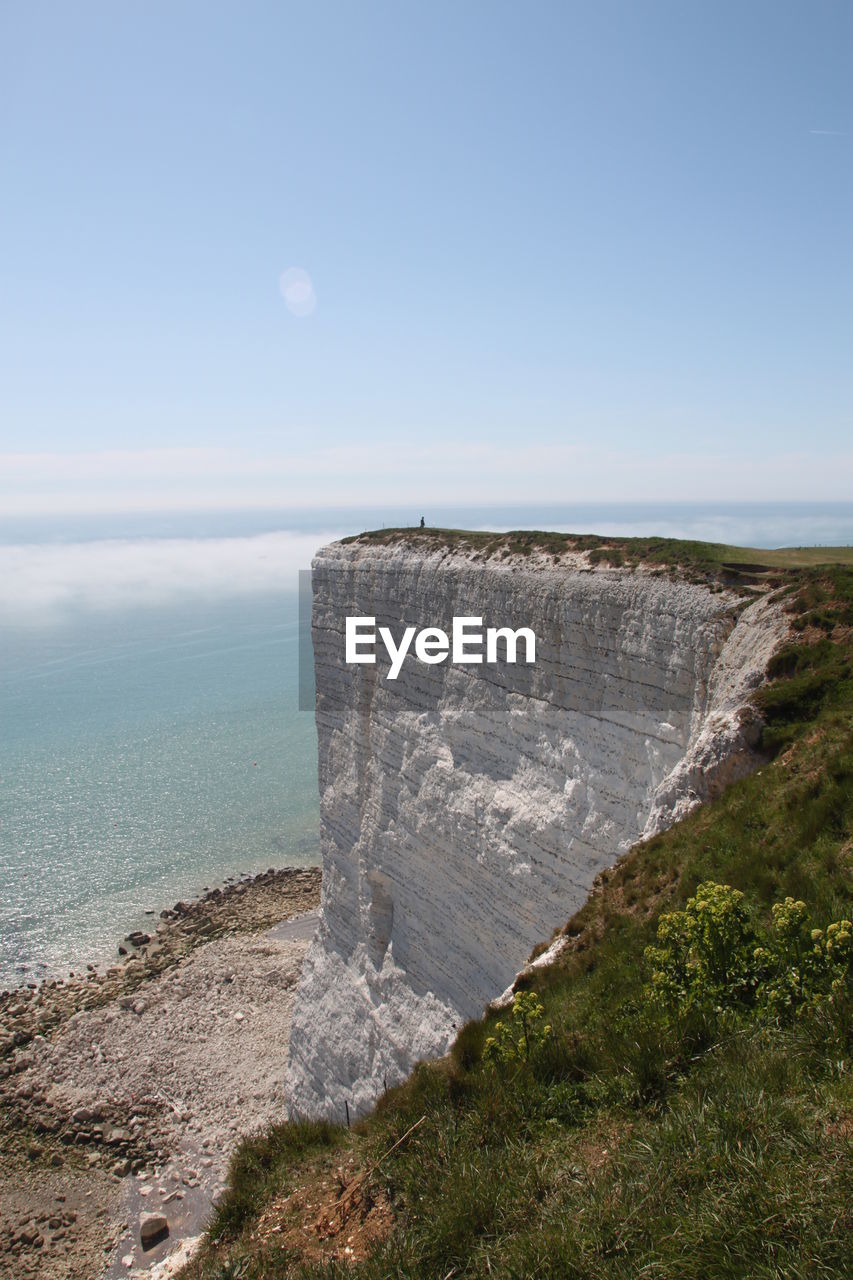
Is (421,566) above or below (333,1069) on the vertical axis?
above

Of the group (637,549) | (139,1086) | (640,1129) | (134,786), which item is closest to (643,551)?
(637,549)

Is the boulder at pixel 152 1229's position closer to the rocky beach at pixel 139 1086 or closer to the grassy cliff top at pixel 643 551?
the rocky beach at pixel 139 1086

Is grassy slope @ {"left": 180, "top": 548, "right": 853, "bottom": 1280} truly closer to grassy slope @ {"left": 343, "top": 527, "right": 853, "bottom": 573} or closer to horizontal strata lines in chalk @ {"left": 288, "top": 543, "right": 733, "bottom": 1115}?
Answer: horizontal strata lines in chalk @ {"left": 288, "top": 543, "right": 733, "bottom": 1115}

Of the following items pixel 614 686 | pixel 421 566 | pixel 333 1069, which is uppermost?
pixel 421 566

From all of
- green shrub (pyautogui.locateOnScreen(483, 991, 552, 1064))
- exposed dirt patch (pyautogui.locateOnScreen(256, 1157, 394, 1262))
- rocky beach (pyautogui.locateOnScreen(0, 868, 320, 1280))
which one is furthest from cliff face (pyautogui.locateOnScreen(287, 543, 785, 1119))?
exposed dirt patch (pyautogui.locateOnScreen(256, 1157, 394, 1262))

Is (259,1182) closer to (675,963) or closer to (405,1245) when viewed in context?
(405,1245)

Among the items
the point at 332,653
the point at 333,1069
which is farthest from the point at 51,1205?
the point at 332,653

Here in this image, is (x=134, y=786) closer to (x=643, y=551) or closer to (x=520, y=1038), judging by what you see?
(x=643, y=551)
